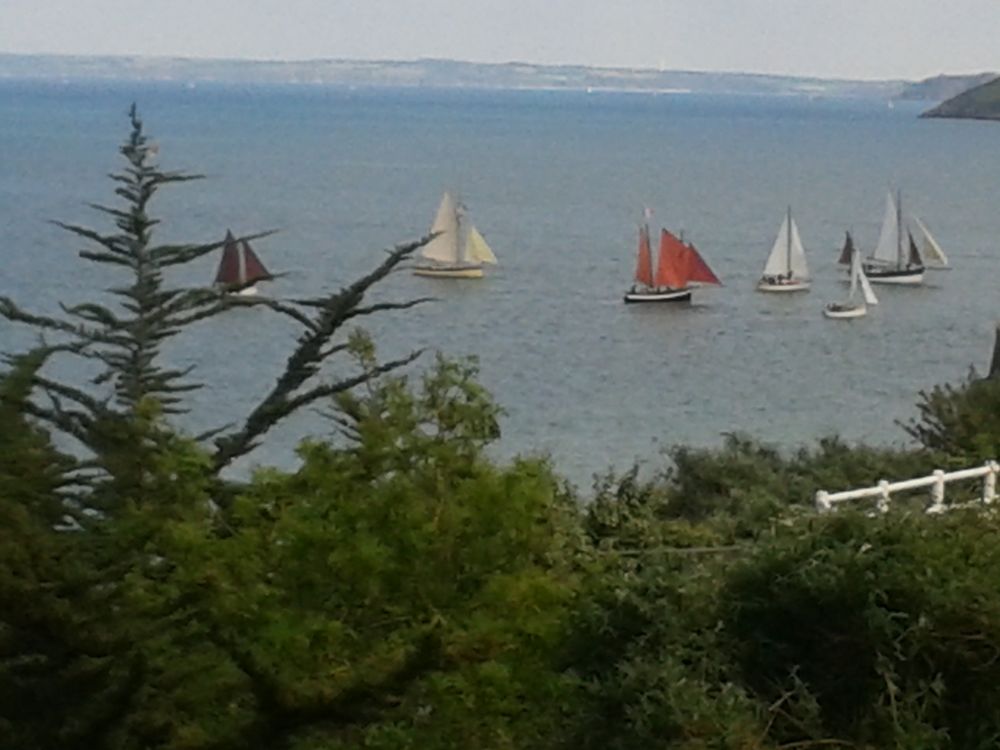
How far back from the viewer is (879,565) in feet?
24.9

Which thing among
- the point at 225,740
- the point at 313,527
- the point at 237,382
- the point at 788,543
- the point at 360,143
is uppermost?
Answer: the point at 788,543

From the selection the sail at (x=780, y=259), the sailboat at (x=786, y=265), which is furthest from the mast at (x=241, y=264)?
the sail at (x=780, y=259)

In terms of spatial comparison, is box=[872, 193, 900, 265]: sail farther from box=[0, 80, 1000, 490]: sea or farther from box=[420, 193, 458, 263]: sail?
box=[420, 193, 458, 263]: sail

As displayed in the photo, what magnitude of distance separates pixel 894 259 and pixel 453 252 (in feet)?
47.2

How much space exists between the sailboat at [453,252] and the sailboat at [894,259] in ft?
40.5

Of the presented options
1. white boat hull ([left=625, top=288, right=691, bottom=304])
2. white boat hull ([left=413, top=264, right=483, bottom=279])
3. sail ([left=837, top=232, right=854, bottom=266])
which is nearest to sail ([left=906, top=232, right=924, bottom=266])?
sail ([left=837, top=232, right=854, bottom=266])

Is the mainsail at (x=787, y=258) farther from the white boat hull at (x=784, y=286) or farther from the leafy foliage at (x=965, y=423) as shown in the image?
the leafy foliage at (x=965, y=423)

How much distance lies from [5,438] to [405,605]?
2.56 m

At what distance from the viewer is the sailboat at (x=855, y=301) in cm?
5278

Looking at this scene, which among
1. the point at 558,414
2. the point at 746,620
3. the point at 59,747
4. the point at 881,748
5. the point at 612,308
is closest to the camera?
the point at 881,748

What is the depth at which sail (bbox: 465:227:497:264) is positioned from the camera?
59.2 m

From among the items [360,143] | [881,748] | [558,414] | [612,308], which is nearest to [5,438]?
[881,748]

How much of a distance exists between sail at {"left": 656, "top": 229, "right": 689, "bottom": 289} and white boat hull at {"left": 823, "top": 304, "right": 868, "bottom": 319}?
421 cm

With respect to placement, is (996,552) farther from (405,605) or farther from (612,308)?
(612,308)
